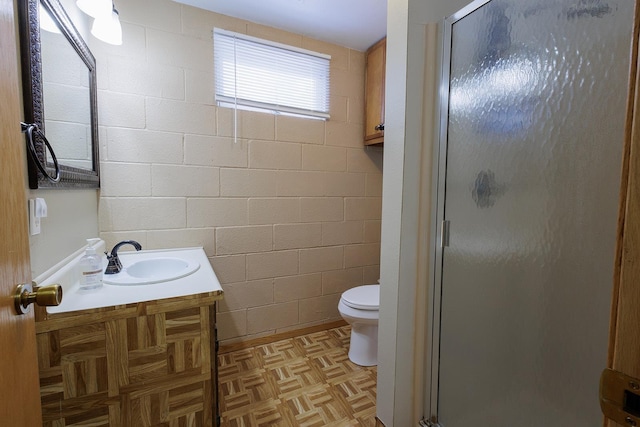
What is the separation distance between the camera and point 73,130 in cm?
135

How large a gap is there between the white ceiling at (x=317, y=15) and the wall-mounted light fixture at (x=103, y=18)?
0.64 metres

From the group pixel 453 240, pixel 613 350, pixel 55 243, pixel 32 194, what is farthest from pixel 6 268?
pixel 453 240

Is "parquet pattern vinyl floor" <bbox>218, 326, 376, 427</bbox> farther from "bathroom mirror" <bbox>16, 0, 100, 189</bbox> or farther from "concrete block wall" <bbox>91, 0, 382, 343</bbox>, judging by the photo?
"bathroom mirror" <bbox>16, 0, 100, 189</bbox>

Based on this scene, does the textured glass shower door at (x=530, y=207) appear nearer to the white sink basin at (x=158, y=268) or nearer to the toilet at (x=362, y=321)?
the toilet at (x=362, y=321)

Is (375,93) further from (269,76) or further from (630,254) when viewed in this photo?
(630,254)

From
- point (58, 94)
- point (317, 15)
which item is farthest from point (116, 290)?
point (317, 15)

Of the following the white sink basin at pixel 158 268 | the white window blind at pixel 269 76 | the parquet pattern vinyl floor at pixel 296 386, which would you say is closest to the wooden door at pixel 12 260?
the white sink basin at pixel 158 268

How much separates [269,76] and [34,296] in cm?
195

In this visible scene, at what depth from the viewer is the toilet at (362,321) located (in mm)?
1888

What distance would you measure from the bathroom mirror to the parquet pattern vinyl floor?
4.59ft

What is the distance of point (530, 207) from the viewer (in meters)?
0.95

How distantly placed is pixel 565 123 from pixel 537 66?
0.21m

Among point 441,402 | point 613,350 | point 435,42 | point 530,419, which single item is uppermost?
point 435,42

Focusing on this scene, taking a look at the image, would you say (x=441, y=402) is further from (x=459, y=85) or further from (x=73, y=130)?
(x=73, y=130)
